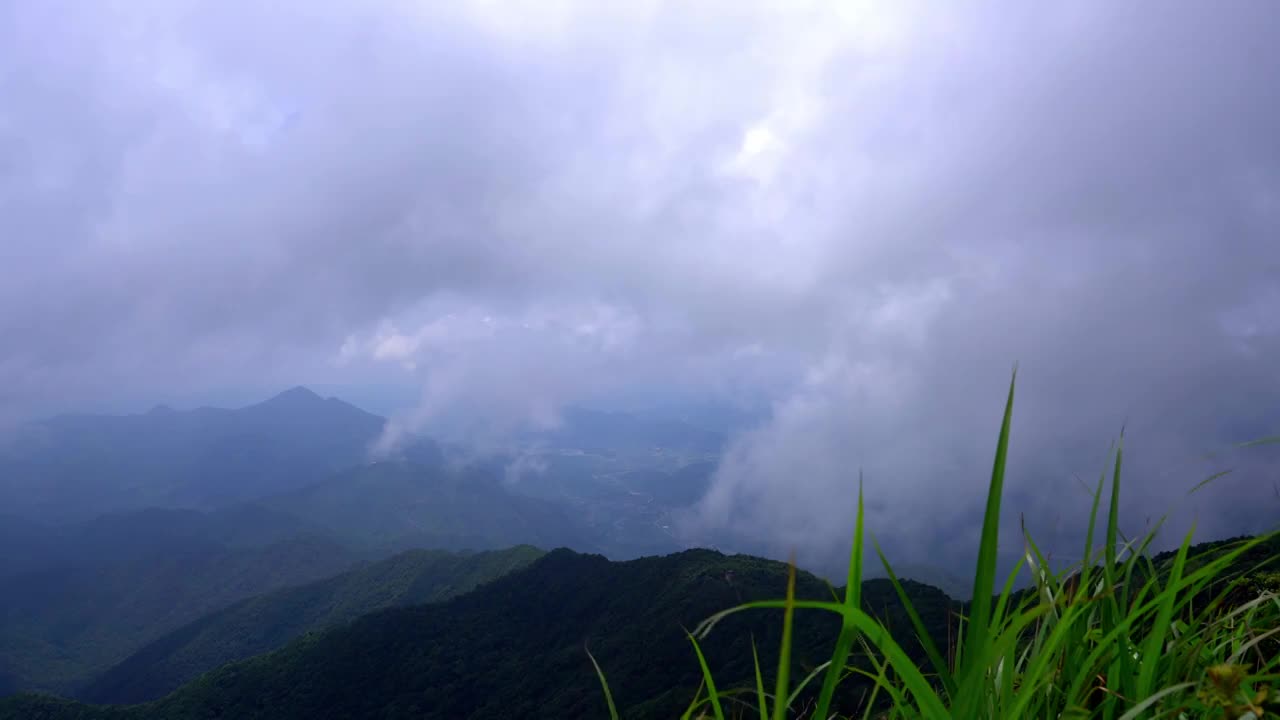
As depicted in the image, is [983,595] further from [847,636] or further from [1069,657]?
[1069,657]

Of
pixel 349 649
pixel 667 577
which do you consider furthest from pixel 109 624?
pixel 667 577

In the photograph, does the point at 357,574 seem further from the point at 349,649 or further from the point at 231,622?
the point at 349,649

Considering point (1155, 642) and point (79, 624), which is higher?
point (1155, 642)

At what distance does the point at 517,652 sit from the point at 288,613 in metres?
99.7

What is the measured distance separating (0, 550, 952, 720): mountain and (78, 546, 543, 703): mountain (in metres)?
41.2

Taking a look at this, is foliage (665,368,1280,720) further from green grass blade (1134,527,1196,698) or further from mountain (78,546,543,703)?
mountain (78,546,543,703)

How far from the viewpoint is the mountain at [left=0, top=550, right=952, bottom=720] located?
55.6 metres

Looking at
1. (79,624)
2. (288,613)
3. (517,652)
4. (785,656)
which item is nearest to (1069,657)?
(785,656)

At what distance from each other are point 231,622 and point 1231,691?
185320 millimetres

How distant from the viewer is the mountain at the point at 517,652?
55562mm

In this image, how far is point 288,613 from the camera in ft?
472

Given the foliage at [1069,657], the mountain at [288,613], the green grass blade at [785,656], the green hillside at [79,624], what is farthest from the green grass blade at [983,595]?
the green hillside at [79,624]

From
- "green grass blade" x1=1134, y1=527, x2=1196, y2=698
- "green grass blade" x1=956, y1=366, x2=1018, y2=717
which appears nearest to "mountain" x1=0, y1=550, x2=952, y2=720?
"green grass blade" x1=1134, y1=527, x2=1196, y2=698

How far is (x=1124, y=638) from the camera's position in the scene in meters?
1.38
